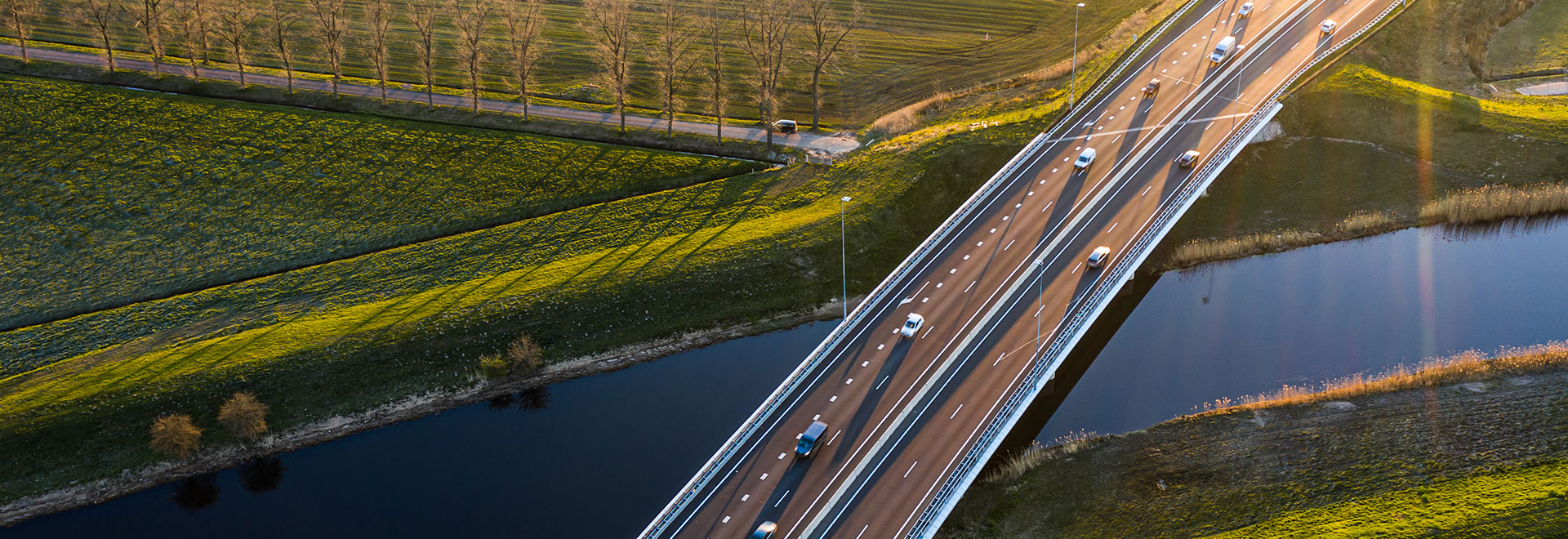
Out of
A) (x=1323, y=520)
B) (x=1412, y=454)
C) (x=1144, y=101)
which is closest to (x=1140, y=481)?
(x=1323, y=520)

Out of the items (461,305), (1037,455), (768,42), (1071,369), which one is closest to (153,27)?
(461,305)

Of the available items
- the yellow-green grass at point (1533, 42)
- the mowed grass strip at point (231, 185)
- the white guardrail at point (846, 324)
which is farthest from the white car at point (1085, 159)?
the yellow-green grass at point (1533, 42)

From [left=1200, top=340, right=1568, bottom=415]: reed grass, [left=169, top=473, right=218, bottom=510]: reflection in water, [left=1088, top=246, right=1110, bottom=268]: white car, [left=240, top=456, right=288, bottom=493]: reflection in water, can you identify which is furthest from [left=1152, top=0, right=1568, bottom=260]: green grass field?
[left=169, top=473, right=218, bottom=510]: reflection in water

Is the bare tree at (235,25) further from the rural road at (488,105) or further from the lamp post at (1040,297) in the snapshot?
the lamp post at (1040,297)

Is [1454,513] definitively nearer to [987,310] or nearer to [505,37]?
[987,310]

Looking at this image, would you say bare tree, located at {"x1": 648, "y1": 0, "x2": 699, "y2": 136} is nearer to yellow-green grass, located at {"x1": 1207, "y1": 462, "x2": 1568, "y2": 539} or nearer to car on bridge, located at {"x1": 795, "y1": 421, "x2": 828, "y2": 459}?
car on bridge, located at {"x1": 795, "y1": 421, "x2": 828, "y2": 459}

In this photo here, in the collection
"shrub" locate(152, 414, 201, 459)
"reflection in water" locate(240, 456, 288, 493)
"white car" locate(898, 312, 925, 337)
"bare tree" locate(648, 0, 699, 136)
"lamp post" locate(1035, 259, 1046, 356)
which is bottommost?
"reflection in water" locate(240, 456, 288, 493)
